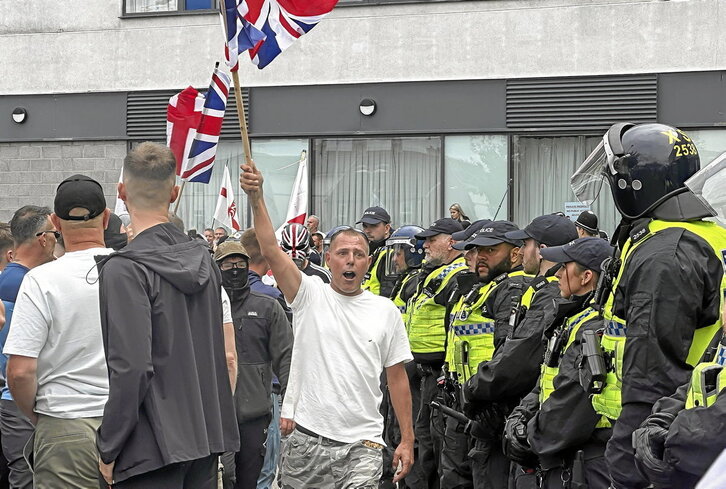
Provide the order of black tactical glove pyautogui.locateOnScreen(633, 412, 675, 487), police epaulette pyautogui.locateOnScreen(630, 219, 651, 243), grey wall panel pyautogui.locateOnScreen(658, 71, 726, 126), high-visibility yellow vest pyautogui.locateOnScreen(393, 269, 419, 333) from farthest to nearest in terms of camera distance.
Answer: grey wall panel pyautogui.locateOnScreen(658, 71, 726, 126)
high-visibility yellow vest pyautogui.locateOnScreen(393, 269, 419, 333)
police epaulette pyautogui.locateOnScreen(630, 219, 651, 243)
black tactical glove pyautogui.locateOnScreen(633, 412, 675, 487)

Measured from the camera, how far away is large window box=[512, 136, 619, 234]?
19719 millimetres

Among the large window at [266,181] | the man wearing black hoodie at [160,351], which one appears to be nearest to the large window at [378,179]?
the large window at [266,181]

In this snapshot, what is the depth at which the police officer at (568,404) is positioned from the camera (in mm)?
6078

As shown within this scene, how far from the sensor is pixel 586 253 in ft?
22.3

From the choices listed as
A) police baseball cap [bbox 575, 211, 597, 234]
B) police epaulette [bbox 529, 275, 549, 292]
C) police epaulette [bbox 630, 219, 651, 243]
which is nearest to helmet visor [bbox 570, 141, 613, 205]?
police epaulette [bbox 630, 219, 651, 243]

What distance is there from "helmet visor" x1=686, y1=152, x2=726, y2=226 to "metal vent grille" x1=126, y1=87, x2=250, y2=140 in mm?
17378

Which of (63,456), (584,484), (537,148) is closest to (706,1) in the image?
(537,148)

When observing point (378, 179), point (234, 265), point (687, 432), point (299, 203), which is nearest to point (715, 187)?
point (687, 432)

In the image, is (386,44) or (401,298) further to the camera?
(386,44)

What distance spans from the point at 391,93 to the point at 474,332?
11775 mm

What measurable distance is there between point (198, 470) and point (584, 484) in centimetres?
216

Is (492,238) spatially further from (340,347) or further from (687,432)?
(687,432)

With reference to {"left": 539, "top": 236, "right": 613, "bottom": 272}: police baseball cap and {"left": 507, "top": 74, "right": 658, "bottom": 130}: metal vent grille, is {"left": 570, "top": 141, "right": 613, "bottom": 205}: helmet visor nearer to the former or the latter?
{"left": 539, "top": 236, "right": 613, "bottom": 272}: police baseball cap

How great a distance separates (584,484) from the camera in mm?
6164
